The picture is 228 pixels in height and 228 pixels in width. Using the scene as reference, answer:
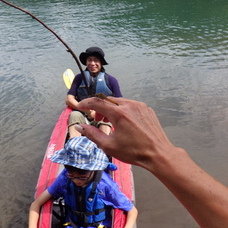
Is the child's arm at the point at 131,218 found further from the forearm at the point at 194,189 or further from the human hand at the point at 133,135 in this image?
the forearm at the point at 194,189

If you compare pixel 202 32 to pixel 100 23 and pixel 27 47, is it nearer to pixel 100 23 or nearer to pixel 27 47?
pixel 100 23

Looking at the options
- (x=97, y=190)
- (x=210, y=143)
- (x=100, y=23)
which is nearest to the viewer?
(x=97, y=190)

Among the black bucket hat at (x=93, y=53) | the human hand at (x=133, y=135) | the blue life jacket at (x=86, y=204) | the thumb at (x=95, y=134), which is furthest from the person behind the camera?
the black bucket hat at (x=93, y=53)

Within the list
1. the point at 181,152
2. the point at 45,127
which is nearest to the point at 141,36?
the point at 45,127

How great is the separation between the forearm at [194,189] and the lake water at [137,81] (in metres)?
3.62

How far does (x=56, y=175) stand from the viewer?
395 cm

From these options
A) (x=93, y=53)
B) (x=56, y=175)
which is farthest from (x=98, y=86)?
(x=56, y=175)

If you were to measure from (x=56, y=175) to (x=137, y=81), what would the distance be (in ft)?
19.3

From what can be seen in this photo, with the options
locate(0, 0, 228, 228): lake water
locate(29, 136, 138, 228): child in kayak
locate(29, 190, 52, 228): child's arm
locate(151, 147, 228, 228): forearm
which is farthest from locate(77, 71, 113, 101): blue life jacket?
locate(151, 147, 228, 228): forearm

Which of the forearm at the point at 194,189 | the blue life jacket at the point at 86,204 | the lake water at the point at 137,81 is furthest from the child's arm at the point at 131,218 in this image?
the forearm at the point at 194,189

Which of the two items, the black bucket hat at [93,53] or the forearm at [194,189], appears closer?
the forearm at [194,189]

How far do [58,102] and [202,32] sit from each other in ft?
30.8

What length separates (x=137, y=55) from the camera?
38.1 ft

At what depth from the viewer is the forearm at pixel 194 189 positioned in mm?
747
